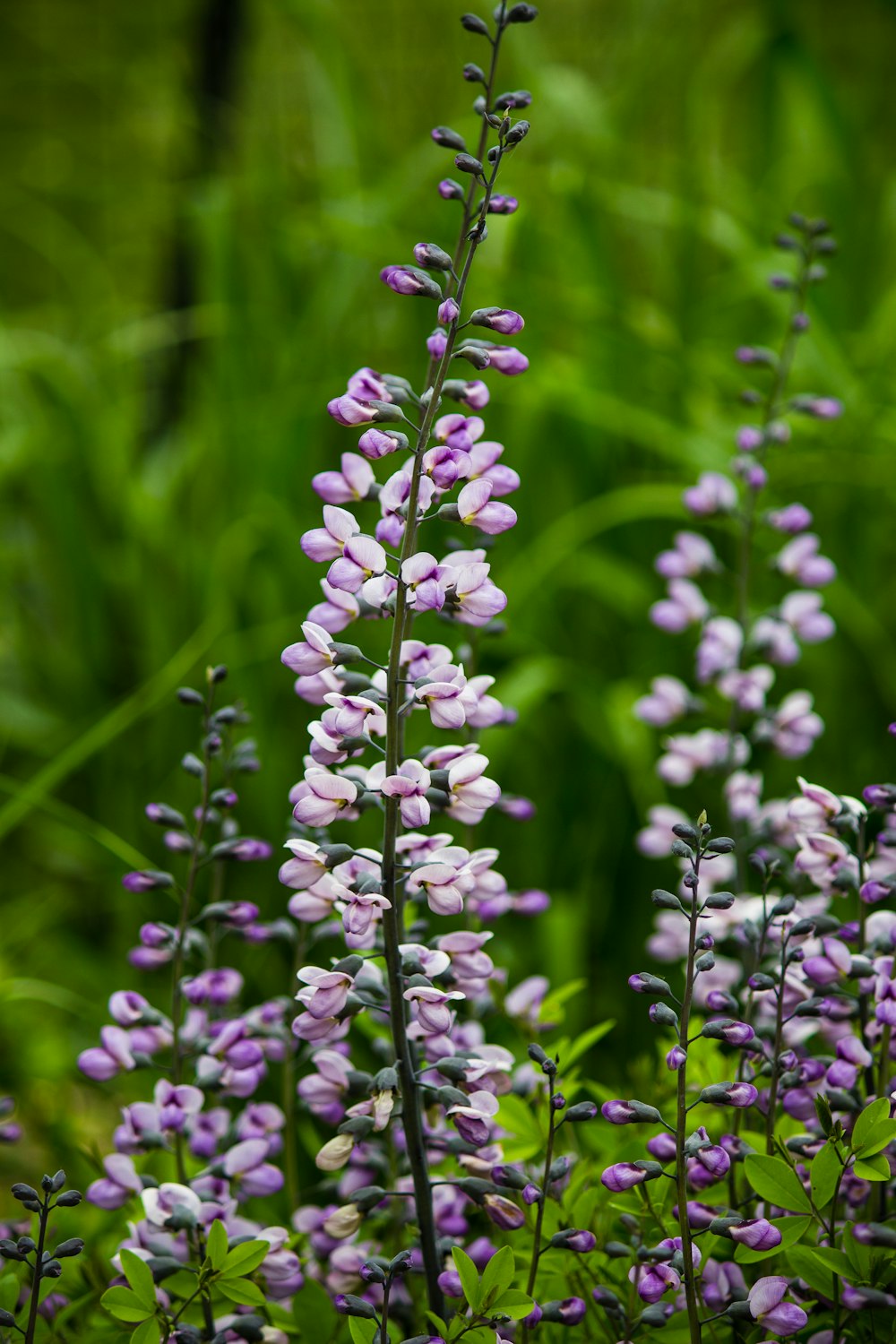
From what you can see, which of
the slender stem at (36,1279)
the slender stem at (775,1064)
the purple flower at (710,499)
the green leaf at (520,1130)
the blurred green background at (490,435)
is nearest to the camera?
the slender stem at (36,1279)

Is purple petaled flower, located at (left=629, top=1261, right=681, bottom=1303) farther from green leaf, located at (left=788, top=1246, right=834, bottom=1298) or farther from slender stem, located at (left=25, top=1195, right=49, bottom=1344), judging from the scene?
slender stem, located at (left=25, top=1195, right=49, bottom=1344)

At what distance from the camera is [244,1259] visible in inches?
36.4

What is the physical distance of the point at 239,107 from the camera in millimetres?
3705

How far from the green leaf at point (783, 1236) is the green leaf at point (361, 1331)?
0.87 ft

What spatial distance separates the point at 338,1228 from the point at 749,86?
4018 mm

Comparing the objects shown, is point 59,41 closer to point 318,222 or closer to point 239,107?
point 239,107

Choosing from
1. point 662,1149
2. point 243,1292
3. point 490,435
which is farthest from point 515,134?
point 490,435

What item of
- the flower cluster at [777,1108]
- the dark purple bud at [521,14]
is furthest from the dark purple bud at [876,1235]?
the dark purple bud at [521,14]

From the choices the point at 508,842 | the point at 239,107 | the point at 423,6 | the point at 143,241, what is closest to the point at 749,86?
the point at 423,6

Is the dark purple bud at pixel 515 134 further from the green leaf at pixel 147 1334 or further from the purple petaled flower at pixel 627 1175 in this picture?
the green leaf at pixel 147 1334

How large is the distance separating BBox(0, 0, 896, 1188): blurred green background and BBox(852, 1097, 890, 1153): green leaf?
62cm

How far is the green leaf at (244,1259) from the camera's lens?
92 cm

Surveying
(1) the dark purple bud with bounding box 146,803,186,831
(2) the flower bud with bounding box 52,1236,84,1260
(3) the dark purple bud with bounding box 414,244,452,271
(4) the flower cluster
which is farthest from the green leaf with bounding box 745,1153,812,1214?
(3) the dark purple bud with bounding box 414,244,452,271

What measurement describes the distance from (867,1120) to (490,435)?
1.83 metres
